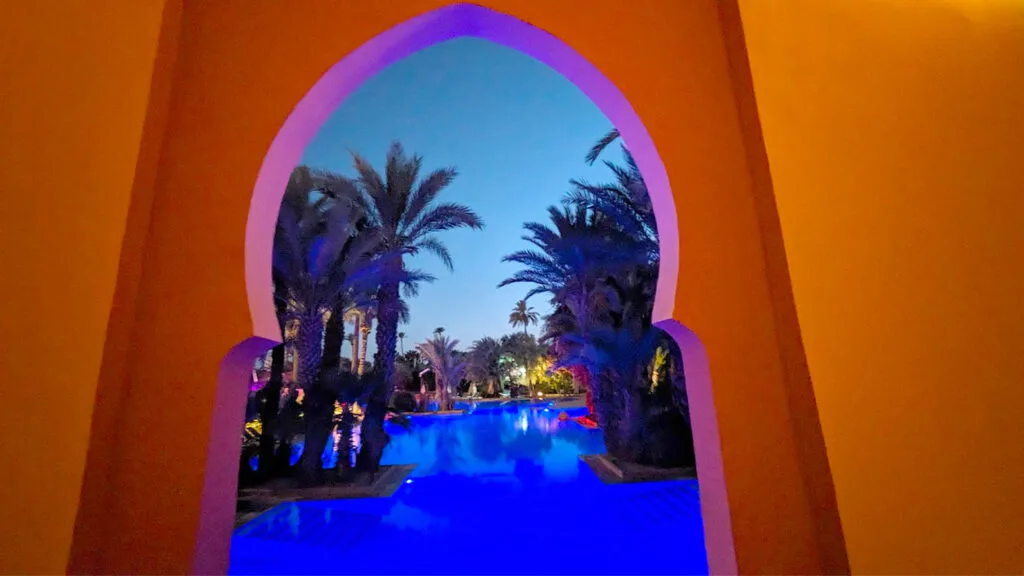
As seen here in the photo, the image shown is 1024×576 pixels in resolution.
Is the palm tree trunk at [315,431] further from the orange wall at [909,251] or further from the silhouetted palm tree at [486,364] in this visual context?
the silhouetted palm tree at [486,364]

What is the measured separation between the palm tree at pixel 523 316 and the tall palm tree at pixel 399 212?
31.5 metres

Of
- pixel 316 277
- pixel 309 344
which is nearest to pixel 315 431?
pixel 309 344

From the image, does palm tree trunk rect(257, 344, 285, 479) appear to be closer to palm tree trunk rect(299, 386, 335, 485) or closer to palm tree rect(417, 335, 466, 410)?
palm tree trunk rect(299, 386, 335, 485)

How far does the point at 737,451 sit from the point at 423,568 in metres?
3.06

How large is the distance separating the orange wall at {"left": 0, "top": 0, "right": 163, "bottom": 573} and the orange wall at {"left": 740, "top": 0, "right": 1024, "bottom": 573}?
247cm

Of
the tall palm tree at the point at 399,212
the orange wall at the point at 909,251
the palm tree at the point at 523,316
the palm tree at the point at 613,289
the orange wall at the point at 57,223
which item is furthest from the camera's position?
the palm tree at the point at 523,316

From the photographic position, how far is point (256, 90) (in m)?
1.87

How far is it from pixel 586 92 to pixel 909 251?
5.18 ft

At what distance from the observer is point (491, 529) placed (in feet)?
15.1

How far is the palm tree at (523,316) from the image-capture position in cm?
4134

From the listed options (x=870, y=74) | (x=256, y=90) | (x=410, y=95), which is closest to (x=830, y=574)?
(x=870, y=74)

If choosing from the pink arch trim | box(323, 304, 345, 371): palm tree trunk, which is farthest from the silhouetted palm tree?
the pink arch trim

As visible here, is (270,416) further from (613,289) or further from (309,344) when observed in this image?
(613,289)

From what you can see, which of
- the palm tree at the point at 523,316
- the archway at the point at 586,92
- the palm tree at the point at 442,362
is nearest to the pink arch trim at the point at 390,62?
the archway at the point at 586,92
